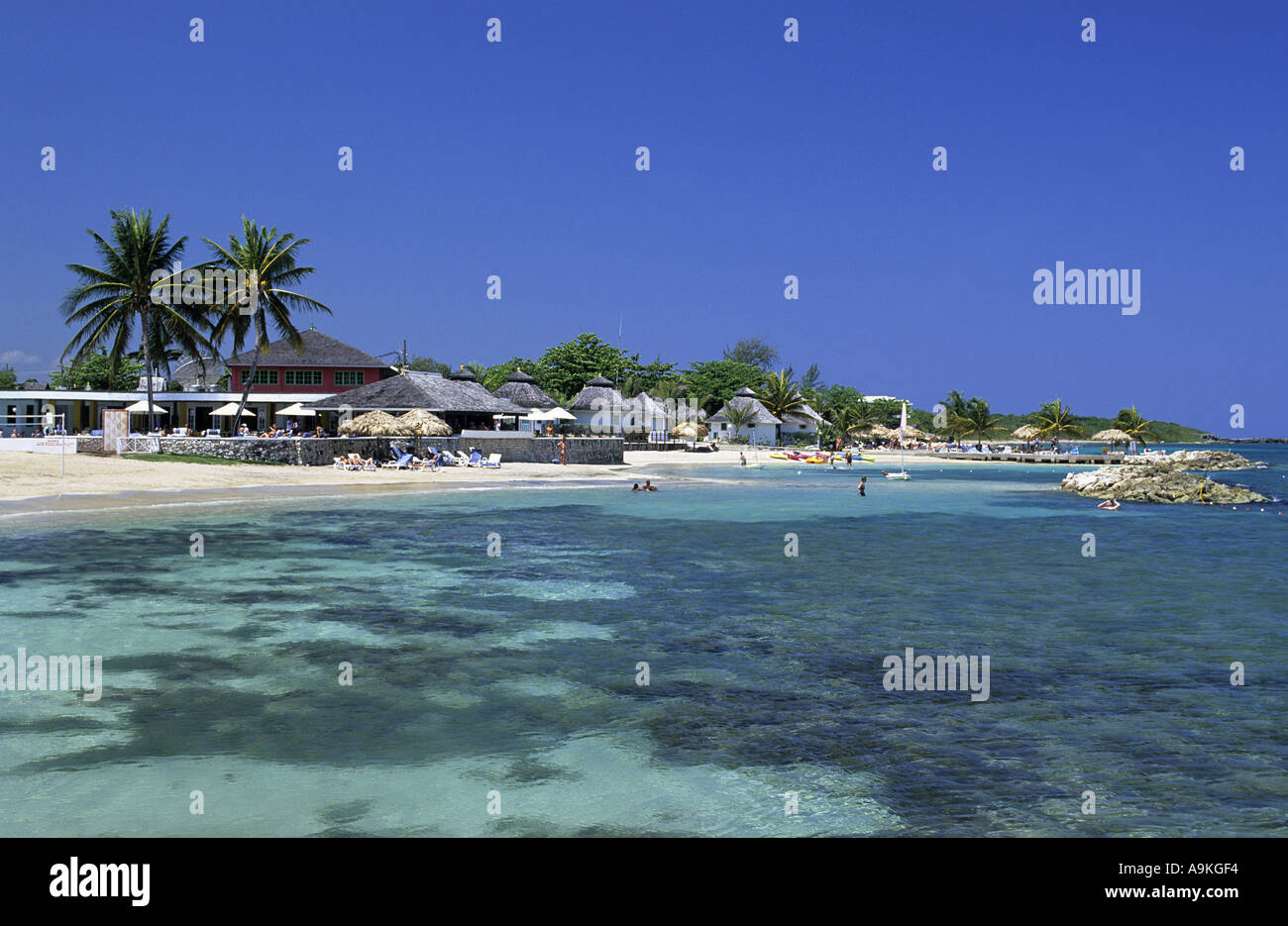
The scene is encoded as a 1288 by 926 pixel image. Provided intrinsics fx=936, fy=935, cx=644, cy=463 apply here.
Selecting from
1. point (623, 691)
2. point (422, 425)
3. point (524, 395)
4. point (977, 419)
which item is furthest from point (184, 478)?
point (977, 419)

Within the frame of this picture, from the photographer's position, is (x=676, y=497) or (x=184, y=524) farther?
(x=676, y=497)

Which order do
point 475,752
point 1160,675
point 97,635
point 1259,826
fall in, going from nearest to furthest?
point 1259,826 < point 475,752 < point 1160,675 < point 97,635

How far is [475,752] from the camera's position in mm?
6520

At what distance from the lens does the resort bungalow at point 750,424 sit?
76625mm

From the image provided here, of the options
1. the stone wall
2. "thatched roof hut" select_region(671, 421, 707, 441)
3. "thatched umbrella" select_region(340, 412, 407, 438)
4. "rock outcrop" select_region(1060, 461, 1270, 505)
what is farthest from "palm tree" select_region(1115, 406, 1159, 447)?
"thatched umbrella" select_region(340, 412, 407, 438)

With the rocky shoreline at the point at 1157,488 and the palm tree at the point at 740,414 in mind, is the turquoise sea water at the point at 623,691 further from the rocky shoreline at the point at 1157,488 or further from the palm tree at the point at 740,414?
the palm tree at the point at 740,414

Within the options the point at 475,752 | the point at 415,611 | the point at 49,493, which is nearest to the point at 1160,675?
the point at 475,752

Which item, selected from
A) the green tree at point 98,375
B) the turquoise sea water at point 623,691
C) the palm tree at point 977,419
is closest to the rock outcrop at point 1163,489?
the turquoise sea water at point 623,691

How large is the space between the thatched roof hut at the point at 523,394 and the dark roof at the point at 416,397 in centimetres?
813

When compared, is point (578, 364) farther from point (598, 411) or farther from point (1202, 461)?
point (1202, 461)

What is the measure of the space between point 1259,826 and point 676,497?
25.0 m

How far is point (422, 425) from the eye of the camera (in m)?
37.5

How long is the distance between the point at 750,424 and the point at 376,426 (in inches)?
1751
